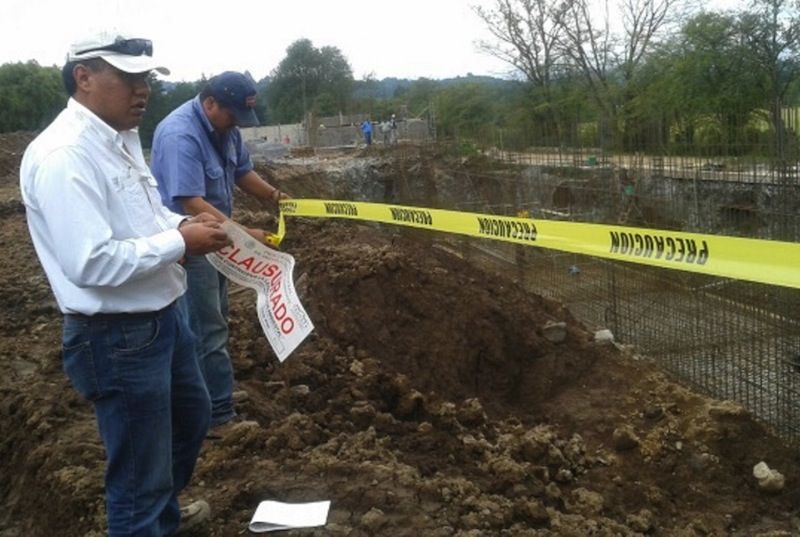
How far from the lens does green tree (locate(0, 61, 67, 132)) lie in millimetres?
47031

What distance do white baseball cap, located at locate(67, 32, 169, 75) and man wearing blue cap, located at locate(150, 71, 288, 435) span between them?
1.42m

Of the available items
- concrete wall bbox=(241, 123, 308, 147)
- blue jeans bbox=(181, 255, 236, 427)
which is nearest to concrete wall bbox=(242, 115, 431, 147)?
concrete wall bbox=(241, 123, 308, 147)

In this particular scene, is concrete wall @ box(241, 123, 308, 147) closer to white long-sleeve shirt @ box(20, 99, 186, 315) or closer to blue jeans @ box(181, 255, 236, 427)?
blue jeans @ box(181, 255, 236, 427)

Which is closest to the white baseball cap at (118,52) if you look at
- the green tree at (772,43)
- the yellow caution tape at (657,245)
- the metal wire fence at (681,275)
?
the yellow caution tape at (657,245)

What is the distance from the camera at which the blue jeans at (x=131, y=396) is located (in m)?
2.55

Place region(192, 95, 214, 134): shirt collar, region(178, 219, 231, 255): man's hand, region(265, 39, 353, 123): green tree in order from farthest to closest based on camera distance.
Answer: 1. region(265, 39, 353, 123): green tree
2. region(192, 95, 214, 134): shirt collar
3. region(178, 219, 231, 255): man's hand

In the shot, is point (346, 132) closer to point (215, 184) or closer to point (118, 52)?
point (215, 184)

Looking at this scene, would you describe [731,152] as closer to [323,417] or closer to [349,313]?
[349,313]

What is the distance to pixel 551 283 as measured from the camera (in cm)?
1053

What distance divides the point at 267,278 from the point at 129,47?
5.28ft

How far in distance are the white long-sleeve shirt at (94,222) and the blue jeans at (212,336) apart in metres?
1.41

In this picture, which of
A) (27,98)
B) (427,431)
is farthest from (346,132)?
(427,431)

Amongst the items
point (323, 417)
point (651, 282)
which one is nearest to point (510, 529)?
point (323, 417)

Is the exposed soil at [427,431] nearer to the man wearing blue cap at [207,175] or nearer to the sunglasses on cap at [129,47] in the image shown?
the man wearing blue cap at [207,175]
